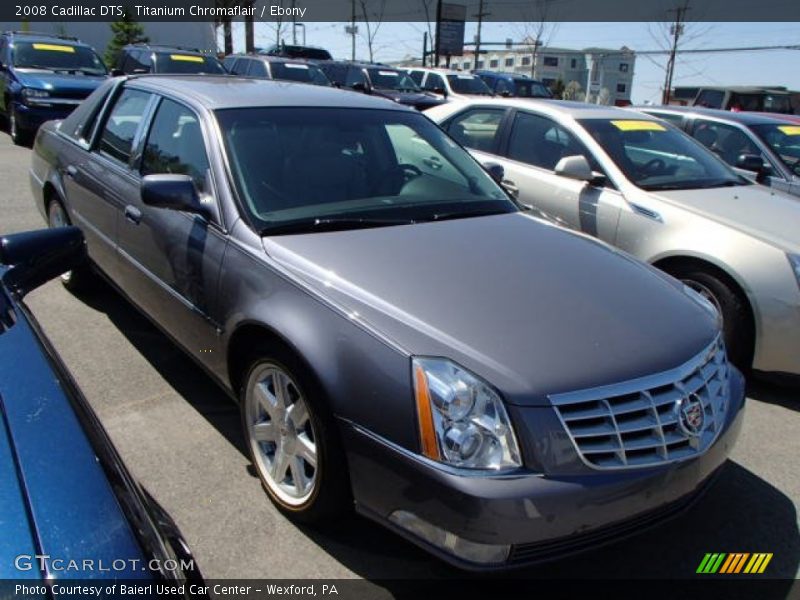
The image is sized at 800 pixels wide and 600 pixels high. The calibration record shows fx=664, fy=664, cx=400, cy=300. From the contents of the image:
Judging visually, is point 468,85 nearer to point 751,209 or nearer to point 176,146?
point 751,209

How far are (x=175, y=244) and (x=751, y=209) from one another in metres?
3.77

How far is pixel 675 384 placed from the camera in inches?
89.7

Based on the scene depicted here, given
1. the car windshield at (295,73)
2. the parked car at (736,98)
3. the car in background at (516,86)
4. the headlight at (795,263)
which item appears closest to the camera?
the headlight at (795,263)

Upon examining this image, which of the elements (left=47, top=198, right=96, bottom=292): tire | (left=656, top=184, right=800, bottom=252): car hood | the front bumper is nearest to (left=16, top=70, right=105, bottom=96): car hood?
(left=47, top=198, right=96, bottom=292): tire

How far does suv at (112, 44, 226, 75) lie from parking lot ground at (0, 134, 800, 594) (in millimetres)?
9931

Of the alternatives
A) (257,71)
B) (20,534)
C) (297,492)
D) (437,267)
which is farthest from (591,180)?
(257,71)

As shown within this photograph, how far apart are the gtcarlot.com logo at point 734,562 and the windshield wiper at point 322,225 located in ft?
6.14

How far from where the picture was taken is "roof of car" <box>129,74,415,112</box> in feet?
11.2

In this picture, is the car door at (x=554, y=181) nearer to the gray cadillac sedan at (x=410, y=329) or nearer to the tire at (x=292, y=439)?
the gray cadillac sedan at (x=410, y=329)

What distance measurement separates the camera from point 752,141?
6969 mm

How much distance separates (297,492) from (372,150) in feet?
6.02

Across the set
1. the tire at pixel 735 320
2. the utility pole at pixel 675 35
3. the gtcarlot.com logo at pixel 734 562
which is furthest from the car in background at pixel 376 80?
the utility pole at pixel 675 35

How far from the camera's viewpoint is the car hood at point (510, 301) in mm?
2154

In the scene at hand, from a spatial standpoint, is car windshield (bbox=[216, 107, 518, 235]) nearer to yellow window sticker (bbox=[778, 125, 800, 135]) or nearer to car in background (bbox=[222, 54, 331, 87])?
yellow window sticker (bbox=[778, 125, 800, 135])
